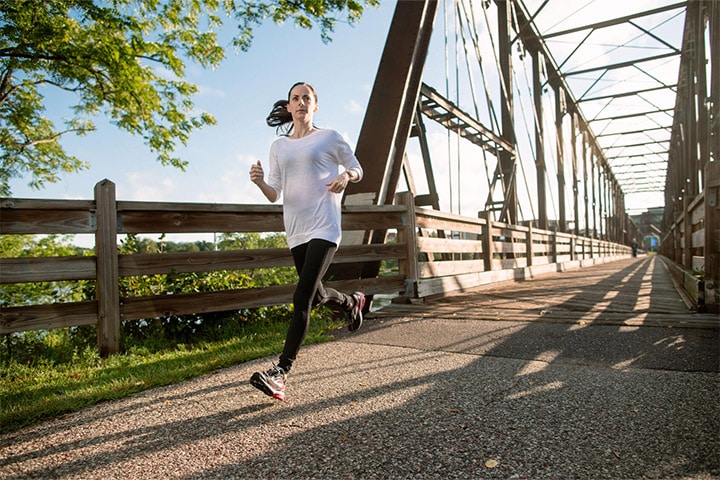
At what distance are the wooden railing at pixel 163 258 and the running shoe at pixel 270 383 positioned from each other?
1812 millimetres

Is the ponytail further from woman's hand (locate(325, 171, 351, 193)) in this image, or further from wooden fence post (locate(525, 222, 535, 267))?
wooden fence post (locate(525, 222, 535, 267))

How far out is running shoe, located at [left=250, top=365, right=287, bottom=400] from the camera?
2158 mm

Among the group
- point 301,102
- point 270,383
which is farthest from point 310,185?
point 270,383

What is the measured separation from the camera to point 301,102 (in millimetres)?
2596

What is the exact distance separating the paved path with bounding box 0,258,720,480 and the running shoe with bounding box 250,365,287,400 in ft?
0.23

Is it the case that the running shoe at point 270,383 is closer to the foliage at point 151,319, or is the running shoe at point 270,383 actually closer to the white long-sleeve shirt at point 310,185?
the white long-sleeve shirt at point 310,185

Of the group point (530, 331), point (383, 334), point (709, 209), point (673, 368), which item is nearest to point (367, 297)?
point (383, 334)

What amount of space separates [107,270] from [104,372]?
81 centimetres

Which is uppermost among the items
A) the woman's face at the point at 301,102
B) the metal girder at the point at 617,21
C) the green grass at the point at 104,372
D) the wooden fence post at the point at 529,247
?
the metal girder at the point at 617,21

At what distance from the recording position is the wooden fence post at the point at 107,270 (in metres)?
3.37

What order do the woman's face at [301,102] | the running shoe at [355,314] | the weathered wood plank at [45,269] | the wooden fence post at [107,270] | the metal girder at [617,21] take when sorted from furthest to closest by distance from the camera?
the metal girder at [617,21] → the wooden fence post at [107,270] → the running shoe at [355,314] → the weathered wood plank at [45,269] → the woman's face at [301,102]

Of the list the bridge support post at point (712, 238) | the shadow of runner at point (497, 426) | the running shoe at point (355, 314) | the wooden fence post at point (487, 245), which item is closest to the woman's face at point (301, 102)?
the running shoe at point (355, 314)

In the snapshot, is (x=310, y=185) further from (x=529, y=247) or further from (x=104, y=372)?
(x=529, y=247)

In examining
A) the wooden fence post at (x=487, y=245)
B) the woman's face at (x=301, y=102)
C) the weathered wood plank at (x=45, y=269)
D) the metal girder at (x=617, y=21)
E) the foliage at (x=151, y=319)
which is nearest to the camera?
the woman's face at (x=301, y=102)
